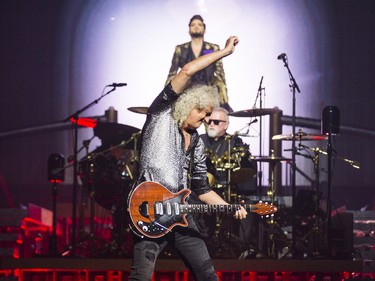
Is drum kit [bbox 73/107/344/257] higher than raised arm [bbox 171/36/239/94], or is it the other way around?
raised arm [bbox 171/36/239/94]

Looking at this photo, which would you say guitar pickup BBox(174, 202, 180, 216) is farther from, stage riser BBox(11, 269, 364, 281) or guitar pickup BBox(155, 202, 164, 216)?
stage riser BBox(11, 269, 364, 281)

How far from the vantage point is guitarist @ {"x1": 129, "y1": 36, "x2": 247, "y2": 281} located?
4719mm

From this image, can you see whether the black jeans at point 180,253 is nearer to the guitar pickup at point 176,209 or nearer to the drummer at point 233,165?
the guitar pickup at point 176,209

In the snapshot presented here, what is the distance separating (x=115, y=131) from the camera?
8555 millimetres

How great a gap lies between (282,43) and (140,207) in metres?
6.27

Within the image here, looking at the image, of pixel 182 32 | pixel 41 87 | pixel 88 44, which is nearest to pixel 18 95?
pixel 41 87

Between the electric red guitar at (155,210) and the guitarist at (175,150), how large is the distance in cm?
5

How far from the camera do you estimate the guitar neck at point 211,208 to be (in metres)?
4.82

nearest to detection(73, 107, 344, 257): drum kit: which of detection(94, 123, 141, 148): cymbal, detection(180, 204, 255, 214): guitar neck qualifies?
detection(94, 123, 141, 148): cymbal

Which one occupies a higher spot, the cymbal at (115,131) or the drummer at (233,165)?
the cymbal at (115,131)

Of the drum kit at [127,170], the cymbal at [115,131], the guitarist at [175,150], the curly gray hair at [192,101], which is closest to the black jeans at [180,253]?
the guitarist at [175,150]

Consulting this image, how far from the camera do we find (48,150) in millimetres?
10734

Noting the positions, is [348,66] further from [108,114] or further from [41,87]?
[41,87]

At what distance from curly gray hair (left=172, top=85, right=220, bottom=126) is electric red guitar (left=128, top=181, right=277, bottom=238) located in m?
0.54
